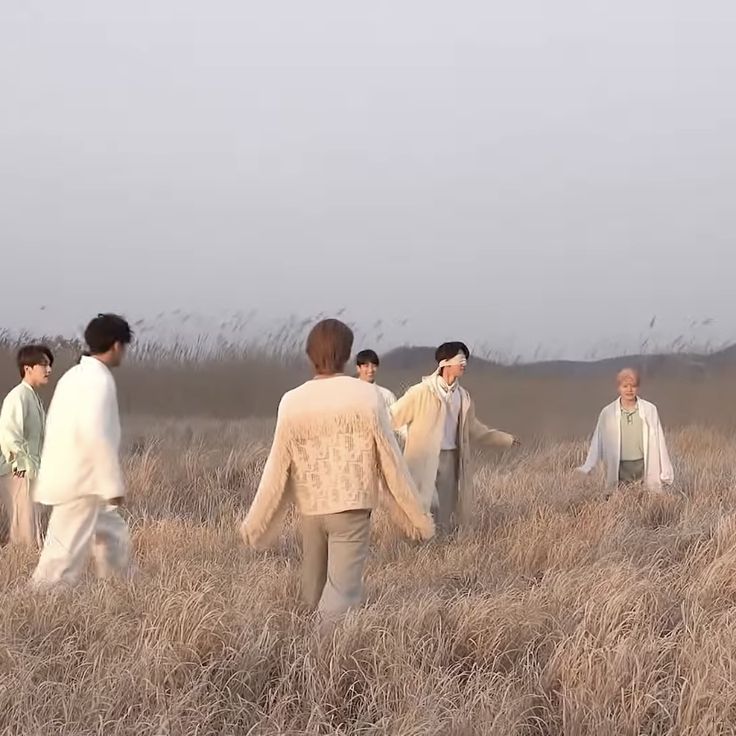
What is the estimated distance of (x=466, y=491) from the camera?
24.0 ft

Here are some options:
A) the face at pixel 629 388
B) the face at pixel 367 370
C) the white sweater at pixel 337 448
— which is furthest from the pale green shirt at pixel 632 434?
the white sweater at pixel 337 448

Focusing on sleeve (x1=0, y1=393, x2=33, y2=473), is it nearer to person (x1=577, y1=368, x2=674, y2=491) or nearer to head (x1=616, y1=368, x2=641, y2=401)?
person (x1=577, y1=368, x2=674, y2=491)

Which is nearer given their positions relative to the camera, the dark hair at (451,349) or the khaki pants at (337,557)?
the khaki pants at (337,557)

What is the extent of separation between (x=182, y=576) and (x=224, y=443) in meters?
7.94

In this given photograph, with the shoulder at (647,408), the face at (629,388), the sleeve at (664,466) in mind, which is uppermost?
the face at (629,388)

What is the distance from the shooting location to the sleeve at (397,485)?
448 centimetres

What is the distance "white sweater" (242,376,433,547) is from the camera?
4.45 meters

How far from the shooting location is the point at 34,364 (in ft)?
22.6

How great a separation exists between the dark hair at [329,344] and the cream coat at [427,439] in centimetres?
275

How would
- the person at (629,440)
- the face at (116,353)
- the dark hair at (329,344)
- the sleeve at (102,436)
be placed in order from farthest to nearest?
1. the person at (629,440)
2. the face at (116,353)
3. the sleeve at (102,436)
4. the dark hair at (329,344)

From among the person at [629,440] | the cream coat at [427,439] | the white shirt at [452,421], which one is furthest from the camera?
the person at [629,440]

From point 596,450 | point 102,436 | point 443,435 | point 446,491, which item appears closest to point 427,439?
point 443,435

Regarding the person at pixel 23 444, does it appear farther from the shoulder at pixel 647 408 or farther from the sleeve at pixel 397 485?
the shoulder at pixel 647 408

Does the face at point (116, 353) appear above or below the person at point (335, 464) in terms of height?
above
